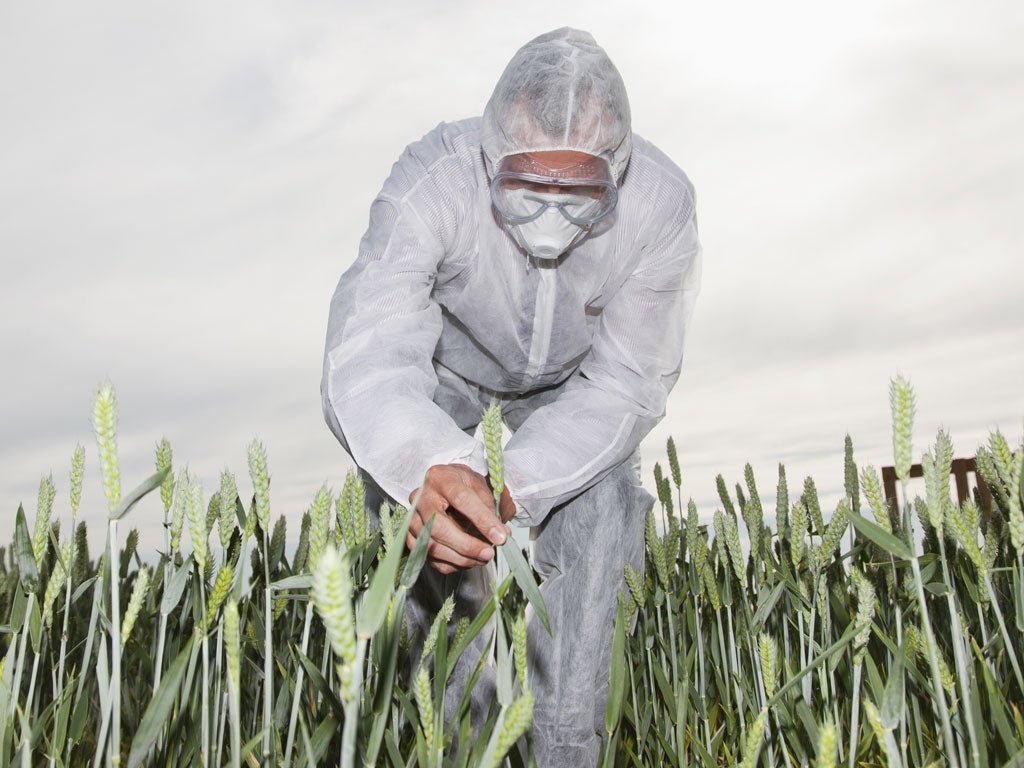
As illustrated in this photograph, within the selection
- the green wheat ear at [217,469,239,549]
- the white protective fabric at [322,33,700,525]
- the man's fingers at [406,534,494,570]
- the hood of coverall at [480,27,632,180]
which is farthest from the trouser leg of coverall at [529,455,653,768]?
the green wheat ear at [217,469,239,549]

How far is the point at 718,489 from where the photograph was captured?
2.28 m

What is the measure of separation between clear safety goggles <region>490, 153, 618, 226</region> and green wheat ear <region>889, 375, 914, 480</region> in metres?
0.96

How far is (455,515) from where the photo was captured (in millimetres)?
1500

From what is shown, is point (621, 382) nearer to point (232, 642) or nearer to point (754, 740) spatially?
point (754, 740)

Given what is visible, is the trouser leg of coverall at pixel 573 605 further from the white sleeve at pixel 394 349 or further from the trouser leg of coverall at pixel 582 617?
the white sleeve at pixel 394 349

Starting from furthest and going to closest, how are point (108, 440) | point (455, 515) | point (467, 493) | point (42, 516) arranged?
point (455, 515) → point (467, 493) → point (42, 516) → point (108, 440)

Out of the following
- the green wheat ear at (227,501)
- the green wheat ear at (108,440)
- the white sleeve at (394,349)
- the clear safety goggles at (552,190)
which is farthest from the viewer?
the clear safety goggles at (552,190)

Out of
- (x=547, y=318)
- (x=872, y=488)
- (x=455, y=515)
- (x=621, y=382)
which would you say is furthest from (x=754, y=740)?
(x=547, y=318)

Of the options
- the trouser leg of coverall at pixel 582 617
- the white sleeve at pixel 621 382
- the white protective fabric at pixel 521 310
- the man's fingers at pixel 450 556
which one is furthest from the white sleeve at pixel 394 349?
the trouser leg of coverall at pixel 582 617

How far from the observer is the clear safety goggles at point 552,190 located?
1.80 metres

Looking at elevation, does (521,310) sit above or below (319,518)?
above

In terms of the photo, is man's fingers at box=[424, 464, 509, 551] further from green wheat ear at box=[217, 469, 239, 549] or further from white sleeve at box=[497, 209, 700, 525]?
white sleeve at box=[497, 209, 700, 525]

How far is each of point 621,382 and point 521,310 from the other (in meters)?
0.29

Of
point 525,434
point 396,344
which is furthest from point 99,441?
point 525,434
